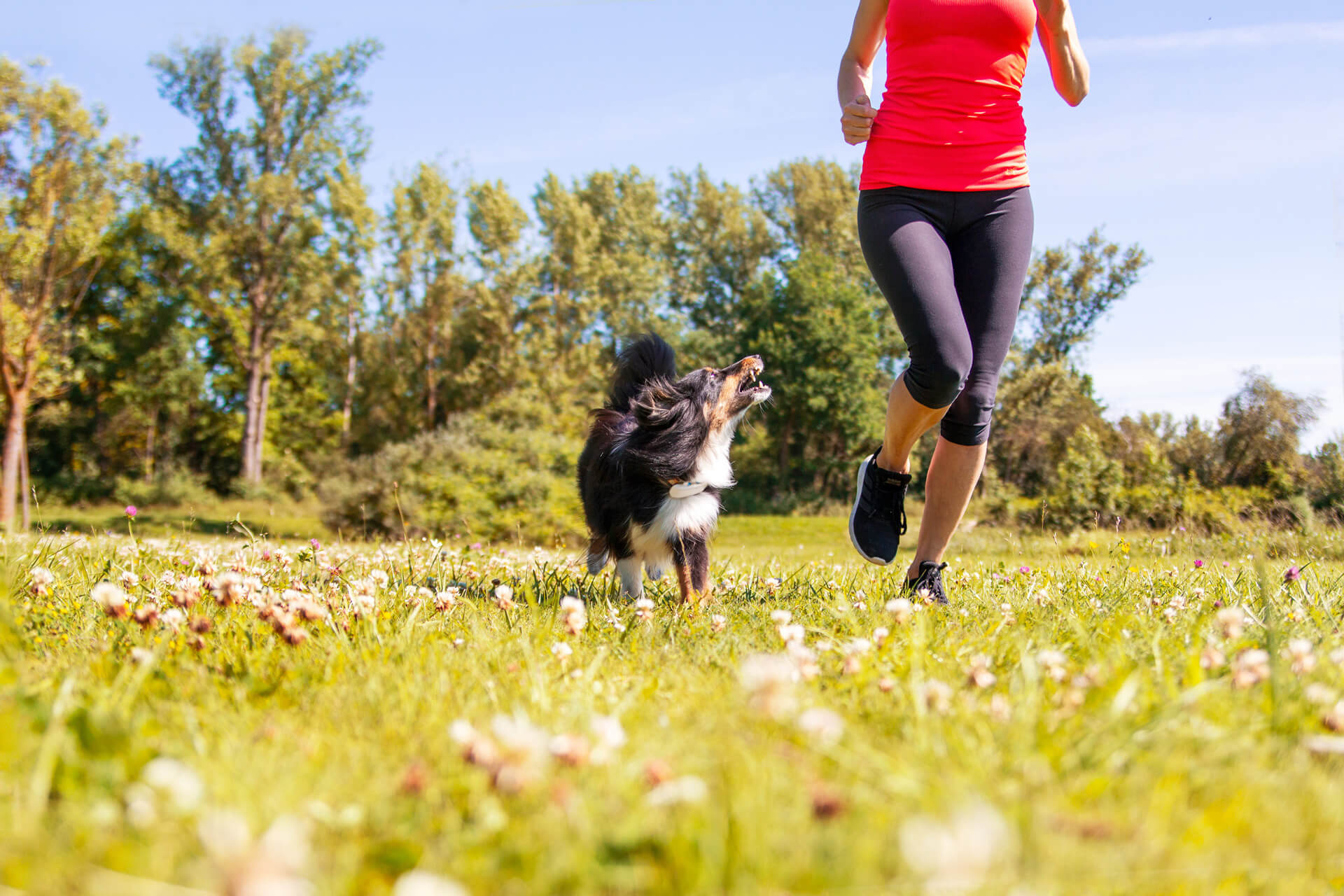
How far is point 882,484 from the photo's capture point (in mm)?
3838

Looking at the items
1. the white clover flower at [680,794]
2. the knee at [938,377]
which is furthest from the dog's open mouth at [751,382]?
the white clover flower at [680,794]

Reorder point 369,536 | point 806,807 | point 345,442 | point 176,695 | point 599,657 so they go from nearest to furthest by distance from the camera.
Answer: point 806,807, point 176,695, point 599,657, point 369,536, point 345,442

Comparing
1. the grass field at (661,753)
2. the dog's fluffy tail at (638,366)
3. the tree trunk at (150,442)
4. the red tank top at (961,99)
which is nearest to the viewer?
the grass field at (661,753)

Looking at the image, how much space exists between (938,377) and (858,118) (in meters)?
1.09

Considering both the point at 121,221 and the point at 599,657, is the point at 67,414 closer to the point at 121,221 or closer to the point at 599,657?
the point at 121,221

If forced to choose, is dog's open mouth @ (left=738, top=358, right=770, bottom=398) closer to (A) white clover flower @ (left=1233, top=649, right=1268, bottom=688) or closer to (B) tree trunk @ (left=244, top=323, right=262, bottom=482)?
(A) white clover flower @ (left=1233, top=649, right=1268, bottom=688)

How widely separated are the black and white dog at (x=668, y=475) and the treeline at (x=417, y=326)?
12451 mm

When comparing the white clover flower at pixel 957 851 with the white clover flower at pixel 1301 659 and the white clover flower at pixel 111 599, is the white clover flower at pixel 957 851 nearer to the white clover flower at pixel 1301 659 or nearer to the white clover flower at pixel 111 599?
the white clover flower at pixel 1301 659

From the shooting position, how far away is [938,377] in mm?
3189

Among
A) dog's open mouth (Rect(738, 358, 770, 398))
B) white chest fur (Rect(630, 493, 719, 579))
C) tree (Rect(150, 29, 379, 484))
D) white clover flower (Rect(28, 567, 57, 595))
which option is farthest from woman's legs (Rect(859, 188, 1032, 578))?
tree (Rect(150, 29, 379, 484))

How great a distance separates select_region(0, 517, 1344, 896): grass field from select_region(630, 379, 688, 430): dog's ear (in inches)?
72.0

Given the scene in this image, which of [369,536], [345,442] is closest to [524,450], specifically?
[369,536]

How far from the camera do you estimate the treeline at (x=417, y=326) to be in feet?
61.1

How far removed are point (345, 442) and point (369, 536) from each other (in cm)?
1879
